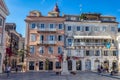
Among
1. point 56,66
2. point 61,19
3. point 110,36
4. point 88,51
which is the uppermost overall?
point 61,19

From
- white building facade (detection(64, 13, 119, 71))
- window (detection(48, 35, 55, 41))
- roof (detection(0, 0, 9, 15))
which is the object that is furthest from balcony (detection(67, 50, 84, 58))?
roof (detection(0, 0, 9, 15))

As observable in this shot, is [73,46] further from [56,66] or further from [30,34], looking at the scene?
[30,34]

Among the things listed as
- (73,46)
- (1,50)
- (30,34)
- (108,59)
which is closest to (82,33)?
(73,46)

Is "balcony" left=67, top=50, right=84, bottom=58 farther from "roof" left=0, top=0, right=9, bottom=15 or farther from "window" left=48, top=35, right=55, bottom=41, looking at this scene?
"roof" left=0, top=0, right=9, bottom=15

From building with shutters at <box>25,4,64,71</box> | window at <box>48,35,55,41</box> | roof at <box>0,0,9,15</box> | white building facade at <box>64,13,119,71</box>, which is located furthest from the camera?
white building facade at <box>64,13,119,71</box>

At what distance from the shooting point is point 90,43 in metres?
55.9

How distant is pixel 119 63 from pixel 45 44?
17.7 metres

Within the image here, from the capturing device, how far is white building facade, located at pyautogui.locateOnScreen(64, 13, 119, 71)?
55109mm

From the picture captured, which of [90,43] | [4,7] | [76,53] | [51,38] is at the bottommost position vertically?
[76,53]

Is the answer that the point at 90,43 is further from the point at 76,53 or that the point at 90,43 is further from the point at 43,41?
the point at 43,41

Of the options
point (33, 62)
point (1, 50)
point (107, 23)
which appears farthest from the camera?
point (107, 23)

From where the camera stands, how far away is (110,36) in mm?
56438

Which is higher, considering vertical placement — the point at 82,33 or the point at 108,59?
the point at 82,33

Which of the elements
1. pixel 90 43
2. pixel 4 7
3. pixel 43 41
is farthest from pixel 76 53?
pixel 4 7
